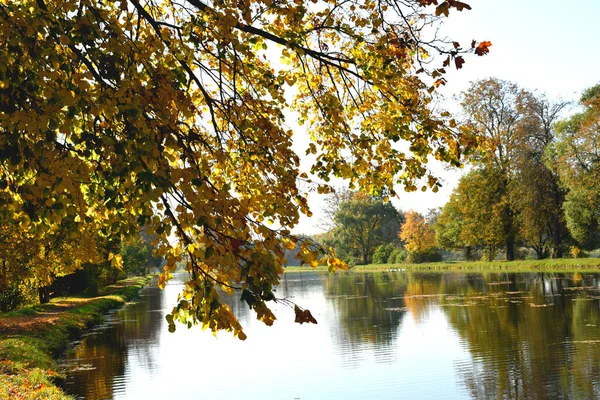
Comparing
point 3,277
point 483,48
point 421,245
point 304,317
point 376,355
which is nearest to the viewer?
point 304,317

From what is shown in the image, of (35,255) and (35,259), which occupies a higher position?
(35,255)

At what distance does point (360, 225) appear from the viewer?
82.8 metres

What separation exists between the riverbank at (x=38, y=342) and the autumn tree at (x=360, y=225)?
5127 cm

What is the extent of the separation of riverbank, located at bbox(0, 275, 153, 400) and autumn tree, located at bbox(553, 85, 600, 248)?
28.6m

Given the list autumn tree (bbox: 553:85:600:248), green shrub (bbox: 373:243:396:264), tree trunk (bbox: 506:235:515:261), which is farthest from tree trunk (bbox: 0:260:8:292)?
green shrub (bbox: 373:243:396:264)

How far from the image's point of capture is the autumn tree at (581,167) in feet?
127

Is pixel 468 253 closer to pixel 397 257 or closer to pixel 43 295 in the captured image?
pixel 397 257

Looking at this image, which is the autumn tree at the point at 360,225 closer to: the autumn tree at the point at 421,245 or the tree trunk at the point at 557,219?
the autumn tree at the point at 421,245

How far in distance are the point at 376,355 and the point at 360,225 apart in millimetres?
66589

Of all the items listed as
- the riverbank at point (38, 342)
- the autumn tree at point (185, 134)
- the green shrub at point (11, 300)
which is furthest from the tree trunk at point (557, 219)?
the autumn tree at point (185, 134)

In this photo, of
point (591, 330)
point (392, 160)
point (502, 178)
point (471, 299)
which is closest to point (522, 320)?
point (591, 330)

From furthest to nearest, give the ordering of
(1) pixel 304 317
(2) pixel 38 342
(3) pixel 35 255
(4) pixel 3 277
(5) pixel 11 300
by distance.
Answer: (5) pixel 11 300
(3) pixel 35 255
(4) pixel 3 277
(2) pixel 38 342
(1) pixel 304 317

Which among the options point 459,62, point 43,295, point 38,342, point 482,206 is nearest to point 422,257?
point 482,206

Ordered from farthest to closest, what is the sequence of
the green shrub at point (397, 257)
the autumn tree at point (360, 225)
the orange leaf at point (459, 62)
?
the autumn tree at point (360, 225) → the green shrub at point (397, 257) → the orange leaf at point (459, 62)
